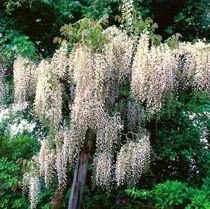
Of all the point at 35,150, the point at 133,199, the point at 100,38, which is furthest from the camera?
the point at 35,150

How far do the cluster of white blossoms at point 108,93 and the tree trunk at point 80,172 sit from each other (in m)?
0.08

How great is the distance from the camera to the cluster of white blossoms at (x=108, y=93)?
4184 mm

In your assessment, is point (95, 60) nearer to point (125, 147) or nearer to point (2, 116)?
point (125, 147)

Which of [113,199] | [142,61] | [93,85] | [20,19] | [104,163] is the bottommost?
Result: [113,199]

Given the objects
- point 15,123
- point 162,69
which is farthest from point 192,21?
point 15,123

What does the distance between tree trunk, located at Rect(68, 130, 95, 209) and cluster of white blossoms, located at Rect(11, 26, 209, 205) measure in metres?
0.08

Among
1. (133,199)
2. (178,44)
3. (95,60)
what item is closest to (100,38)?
(95,60)

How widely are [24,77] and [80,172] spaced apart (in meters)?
1.24

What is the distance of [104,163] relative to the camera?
14.6 ft

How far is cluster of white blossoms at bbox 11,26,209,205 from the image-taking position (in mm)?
4184

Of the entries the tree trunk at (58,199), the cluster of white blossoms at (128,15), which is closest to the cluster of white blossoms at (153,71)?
the cluster of white blossoms at (128,15)

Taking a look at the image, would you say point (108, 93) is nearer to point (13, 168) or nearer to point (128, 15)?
point (128, 15)

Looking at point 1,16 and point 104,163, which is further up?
point 1,16

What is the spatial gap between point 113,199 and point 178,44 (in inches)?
82.9
